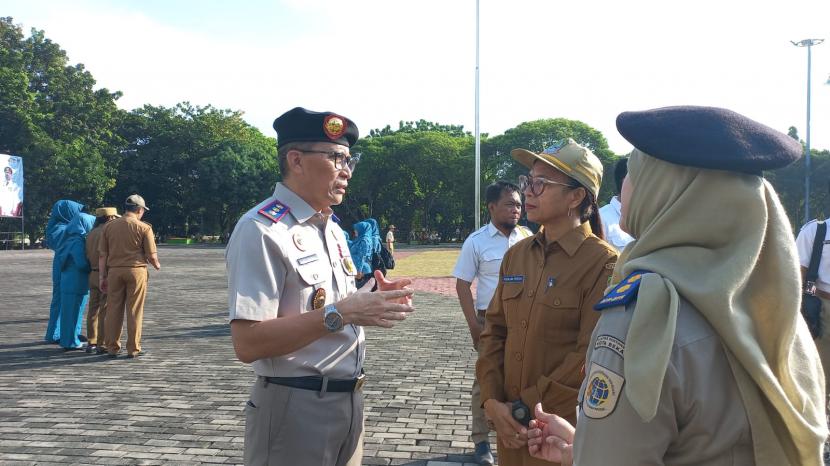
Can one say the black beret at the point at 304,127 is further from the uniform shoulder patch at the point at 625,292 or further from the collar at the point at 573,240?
the uniform shoulder patch at the point at 625,292

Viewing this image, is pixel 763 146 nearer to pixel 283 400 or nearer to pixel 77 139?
A: pixel 283 400

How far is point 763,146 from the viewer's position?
1470 mm

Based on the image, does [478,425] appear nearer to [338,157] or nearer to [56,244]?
[338,157]

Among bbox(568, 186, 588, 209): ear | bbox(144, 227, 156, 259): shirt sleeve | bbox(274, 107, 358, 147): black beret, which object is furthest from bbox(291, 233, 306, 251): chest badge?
bbox(144, 227, 156, 259): shirt sleeve

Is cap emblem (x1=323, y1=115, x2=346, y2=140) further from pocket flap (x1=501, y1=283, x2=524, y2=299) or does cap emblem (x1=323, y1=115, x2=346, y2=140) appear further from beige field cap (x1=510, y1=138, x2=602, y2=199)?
pocket flap (x1=501, y1=283, x2=524, y2=299)

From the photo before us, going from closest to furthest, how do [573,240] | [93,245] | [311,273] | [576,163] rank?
[311,273], [573,240], [576,163], [93,245]

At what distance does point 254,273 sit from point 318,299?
0.32m

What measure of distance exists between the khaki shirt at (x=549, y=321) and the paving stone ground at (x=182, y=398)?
6.50ft

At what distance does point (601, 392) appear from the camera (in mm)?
1420

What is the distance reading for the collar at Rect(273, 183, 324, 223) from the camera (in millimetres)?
2605

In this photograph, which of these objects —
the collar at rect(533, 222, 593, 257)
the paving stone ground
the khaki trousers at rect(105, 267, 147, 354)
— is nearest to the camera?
the collar at rect(533, 222, 593, 257)

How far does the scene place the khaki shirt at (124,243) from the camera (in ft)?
26.6

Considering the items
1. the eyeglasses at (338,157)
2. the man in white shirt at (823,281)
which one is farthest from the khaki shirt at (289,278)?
the man in white shirt at (823,281)

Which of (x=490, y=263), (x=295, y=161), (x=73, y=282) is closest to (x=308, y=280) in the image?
(x=295, y=161)
